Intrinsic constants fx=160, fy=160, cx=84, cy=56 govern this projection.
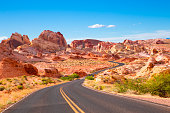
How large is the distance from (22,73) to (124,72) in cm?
2780

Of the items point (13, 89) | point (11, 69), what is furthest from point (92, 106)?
point (11, 69)

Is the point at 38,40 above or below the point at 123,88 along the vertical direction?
above

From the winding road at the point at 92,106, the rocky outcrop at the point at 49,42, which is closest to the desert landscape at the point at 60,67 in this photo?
the rocky outcrop at the point at 49,42

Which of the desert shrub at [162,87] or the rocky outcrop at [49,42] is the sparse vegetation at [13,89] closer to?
the desert shrub at [162,87]

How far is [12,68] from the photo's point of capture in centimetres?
4316

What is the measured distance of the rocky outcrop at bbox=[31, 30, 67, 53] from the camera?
145m

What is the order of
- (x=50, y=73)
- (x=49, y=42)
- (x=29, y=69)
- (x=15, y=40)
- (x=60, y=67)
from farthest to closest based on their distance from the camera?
(x=49, y=42), (x=15, y=40), (x=60, y=67), (x=50, y=73), (x=29, y=69)

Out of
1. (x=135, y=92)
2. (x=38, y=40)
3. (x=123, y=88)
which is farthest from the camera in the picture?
(x=38, y=40)

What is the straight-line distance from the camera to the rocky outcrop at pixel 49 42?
145 meters

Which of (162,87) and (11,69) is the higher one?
(162,87)

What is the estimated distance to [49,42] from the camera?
15588 centimetres

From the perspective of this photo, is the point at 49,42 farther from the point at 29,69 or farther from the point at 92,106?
the point at 92,106

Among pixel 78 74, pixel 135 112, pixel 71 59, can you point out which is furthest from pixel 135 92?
pixel 71 59

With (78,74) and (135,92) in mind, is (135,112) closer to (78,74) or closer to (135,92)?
(135,92)
